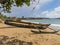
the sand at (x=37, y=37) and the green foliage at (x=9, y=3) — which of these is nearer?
the green foliage at (x=9, y=3)

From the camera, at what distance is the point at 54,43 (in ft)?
32.6

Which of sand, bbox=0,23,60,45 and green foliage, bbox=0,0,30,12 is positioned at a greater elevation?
green foliage, bbox=0,0,30,12

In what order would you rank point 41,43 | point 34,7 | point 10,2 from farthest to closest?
point 41,43 → point 10,2 → point 34,7

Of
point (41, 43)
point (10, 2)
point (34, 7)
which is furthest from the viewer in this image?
point (41, 43)

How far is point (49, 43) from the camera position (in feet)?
32.5

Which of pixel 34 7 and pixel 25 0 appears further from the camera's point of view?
pixel 25 0

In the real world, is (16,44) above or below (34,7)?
below

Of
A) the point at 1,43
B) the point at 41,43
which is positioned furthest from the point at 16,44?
the point at 41,43

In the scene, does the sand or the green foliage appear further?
the sand

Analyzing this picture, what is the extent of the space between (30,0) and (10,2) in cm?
97

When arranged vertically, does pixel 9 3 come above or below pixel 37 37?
above

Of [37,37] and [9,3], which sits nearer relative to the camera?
[9,3]

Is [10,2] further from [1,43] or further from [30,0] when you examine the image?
[1,43]

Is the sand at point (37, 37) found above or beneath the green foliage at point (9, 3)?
beneath
